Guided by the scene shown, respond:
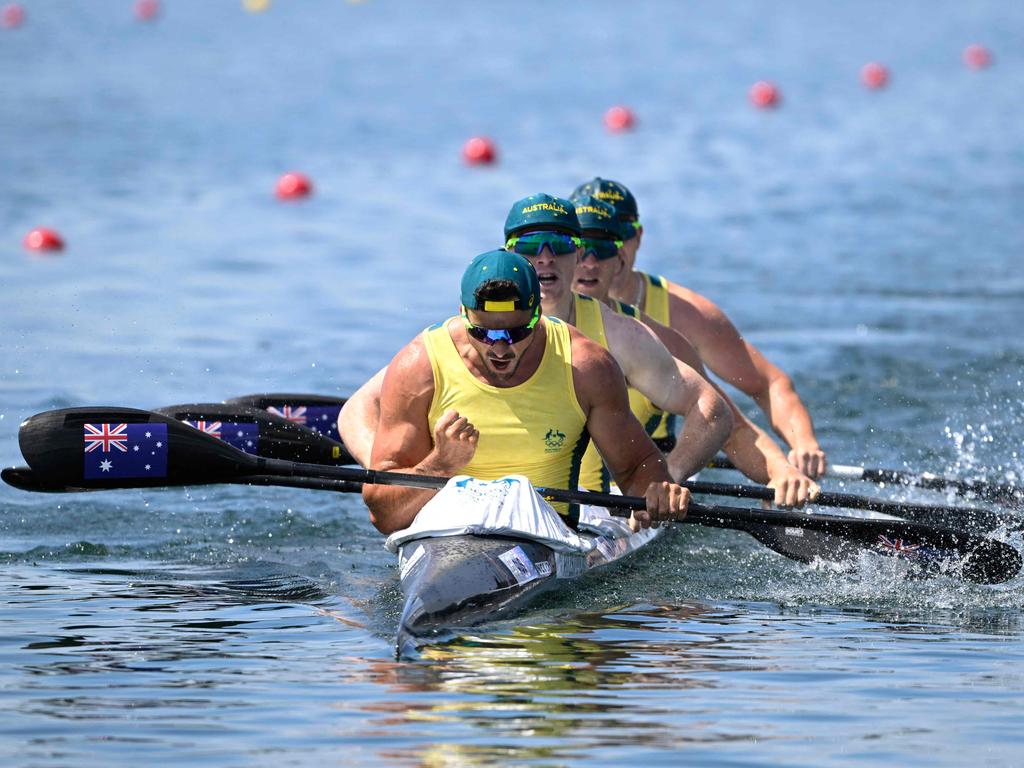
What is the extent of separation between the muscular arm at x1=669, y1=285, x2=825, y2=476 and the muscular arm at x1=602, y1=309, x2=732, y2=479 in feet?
5.14

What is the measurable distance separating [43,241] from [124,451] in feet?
40.0

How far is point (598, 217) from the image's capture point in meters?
10.0

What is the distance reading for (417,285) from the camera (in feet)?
64.9

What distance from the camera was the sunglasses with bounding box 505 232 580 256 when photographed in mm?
8953

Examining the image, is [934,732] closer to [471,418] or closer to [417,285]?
[471,418]

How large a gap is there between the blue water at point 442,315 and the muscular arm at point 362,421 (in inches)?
28.1

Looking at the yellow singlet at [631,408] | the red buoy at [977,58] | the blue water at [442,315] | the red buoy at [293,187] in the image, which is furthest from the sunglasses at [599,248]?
the red buoy at [977,58]

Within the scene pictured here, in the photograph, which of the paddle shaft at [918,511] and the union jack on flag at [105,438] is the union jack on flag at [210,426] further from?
the paddle shaft at [918,511]

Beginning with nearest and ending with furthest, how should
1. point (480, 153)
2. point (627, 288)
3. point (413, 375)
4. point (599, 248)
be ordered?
point (413, 375)
point (599, 248)
point (627, 288)
point (480, 153)

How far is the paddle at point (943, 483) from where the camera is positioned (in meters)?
10.7

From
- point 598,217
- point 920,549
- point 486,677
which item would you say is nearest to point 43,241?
point 598,217

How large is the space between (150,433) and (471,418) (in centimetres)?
194

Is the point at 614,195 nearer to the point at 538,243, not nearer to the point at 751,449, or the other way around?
the point at 751,449

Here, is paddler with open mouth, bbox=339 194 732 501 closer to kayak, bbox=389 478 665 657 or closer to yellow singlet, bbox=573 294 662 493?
yellow singlet, bbox=573 294 662 493
